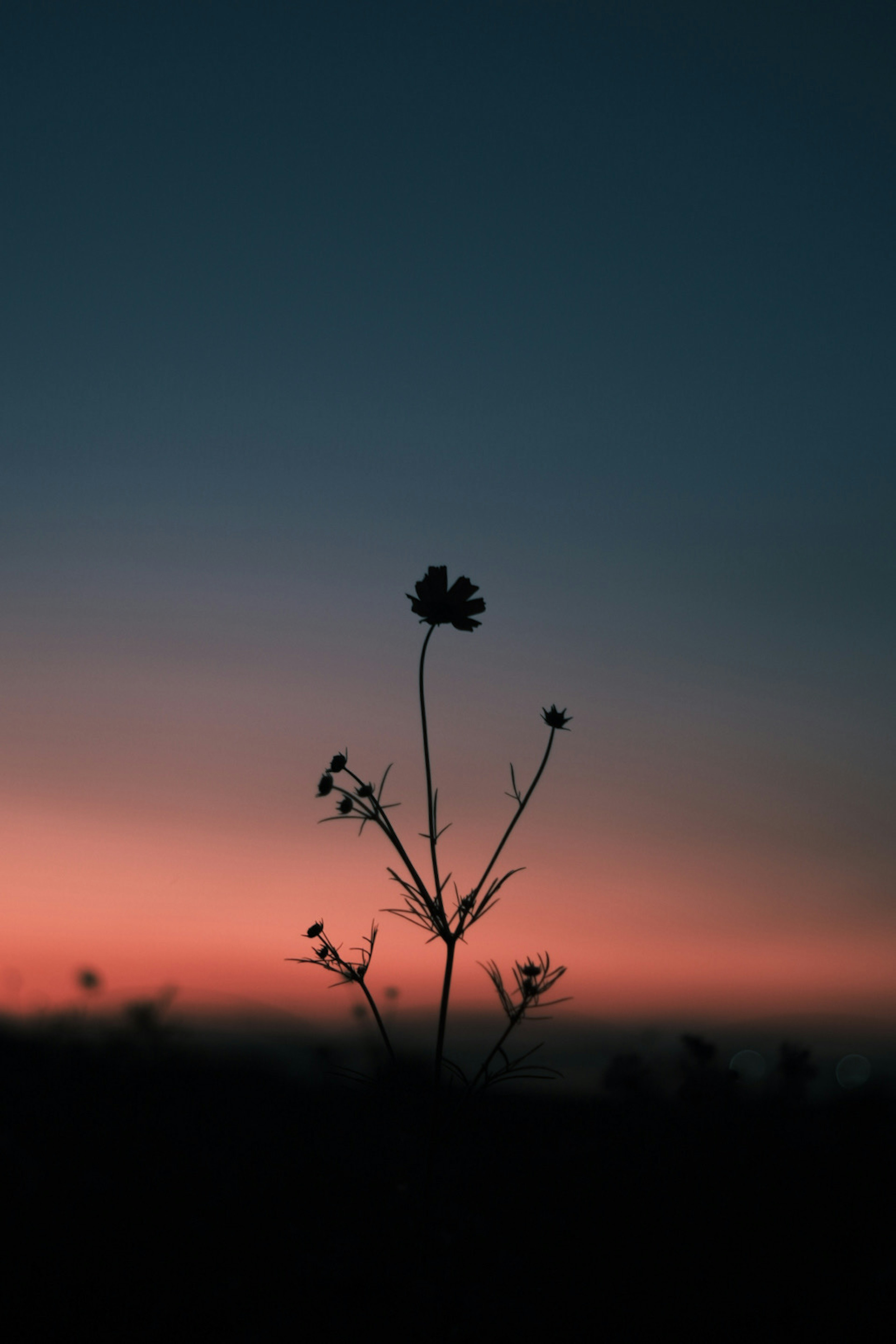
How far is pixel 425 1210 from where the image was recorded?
288 centimetres

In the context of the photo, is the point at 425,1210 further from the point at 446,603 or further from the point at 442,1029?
the point at 446,603

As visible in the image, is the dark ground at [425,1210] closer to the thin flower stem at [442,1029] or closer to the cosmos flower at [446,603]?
the thin flower stem at [442,1029]

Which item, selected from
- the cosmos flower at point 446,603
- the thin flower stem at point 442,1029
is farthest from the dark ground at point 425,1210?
the cosmos flower at point 446,603

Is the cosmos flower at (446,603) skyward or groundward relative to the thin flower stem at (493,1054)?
skyward

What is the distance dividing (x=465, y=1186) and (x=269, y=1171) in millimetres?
962

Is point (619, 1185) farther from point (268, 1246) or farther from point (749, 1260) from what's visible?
point (268, 1246)

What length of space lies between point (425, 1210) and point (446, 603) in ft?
7.12

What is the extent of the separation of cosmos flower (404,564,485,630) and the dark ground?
1787 mm

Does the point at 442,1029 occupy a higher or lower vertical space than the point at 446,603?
lower

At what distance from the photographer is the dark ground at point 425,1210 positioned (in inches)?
117

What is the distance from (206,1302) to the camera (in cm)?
297

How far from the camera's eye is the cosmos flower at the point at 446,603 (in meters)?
3.28

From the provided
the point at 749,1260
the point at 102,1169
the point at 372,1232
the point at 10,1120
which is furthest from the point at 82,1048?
the point at 749,1260

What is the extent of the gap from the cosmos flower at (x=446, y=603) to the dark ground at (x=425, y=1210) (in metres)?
1.79
